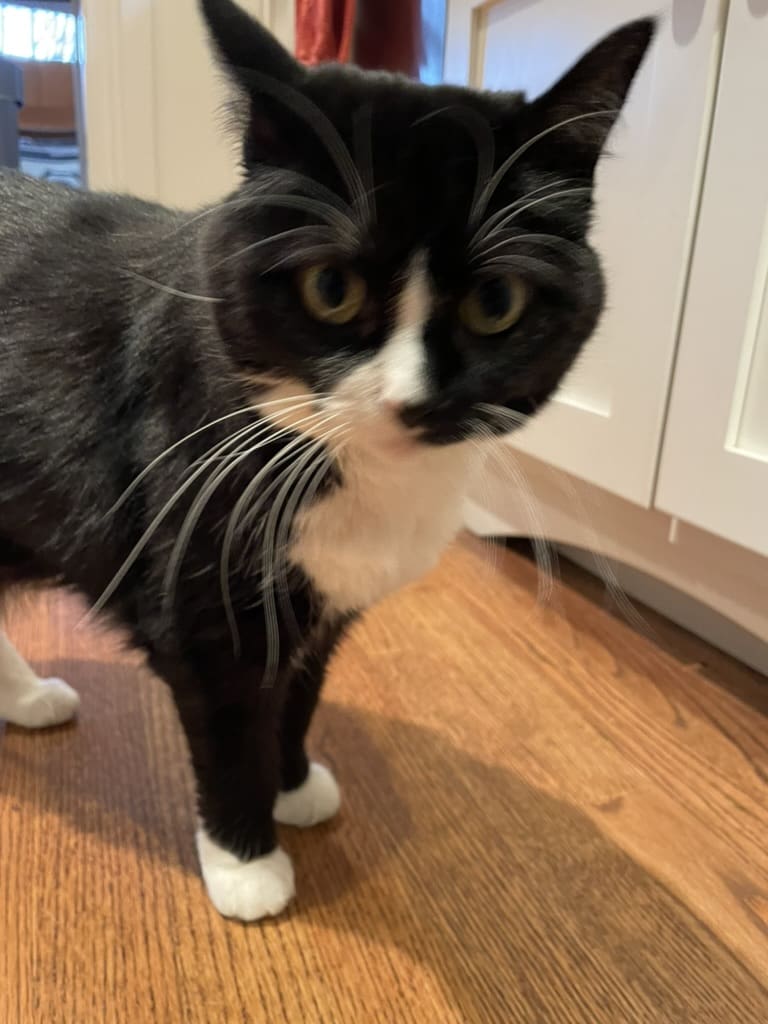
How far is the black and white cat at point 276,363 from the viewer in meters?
0.52

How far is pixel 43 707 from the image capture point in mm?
913

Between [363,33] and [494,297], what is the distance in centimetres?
128

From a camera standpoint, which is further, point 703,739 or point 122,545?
point 703,739

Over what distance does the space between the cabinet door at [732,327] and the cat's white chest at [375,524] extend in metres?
0.46

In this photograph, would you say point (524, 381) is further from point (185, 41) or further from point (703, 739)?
point (185, 41)

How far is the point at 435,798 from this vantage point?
840mm

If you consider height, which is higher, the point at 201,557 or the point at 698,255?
the point at 698,255

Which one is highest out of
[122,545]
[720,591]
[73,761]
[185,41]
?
[185,41]

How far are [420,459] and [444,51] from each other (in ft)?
3.69

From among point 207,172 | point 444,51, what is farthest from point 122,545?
point 207,172

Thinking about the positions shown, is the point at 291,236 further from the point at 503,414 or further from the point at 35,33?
the point at 35,33

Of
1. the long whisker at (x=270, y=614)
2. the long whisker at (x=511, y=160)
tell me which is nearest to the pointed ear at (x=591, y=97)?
the long whisker at (x=511, y=160)

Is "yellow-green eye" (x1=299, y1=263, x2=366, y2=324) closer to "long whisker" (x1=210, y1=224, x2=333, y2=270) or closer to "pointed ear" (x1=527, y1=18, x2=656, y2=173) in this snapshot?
"long whisker" (x1=210, y1=224, x2=333, y2=270)

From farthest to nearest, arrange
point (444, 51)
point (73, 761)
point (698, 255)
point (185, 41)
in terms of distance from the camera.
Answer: point (185, 41) → point (444, 51) → point (698, 255) → point (73, 761)
